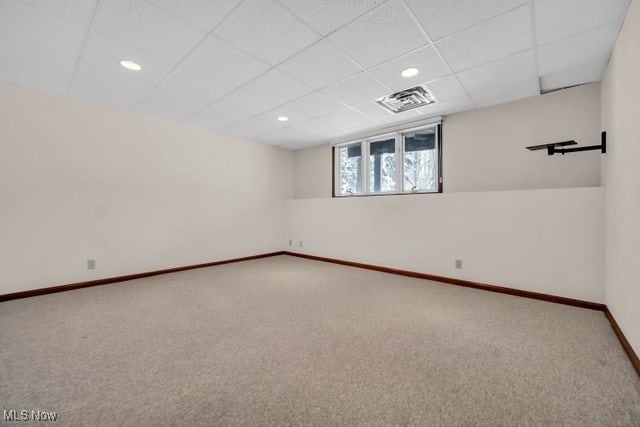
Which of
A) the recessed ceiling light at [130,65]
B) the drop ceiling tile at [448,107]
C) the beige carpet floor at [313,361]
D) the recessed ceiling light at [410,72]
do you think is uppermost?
the recessed ceiling light at [130,65]

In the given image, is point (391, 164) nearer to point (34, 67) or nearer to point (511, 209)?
point (511, 209)

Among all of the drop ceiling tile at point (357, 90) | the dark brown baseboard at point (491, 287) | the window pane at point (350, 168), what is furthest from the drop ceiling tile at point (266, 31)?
the dark brown baseboard at point (491, 287)

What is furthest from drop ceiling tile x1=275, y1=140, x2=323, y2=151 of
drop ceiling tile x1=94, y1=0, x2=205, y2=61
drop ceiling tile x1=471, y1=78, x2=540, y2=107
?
drop ceiling tile x1=94, y1=0, x2=205, y2=61

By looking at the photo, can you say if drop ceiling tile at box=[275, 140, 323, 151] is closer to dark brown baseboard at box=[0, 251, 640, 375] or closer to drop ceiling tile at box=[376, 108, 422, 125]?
drop ceiling tile at box=[376, 108, 422, 125]

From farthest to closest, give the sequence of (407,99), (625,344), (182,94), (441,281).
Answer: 1. (441,281)
2. (407,99)
3. (182,94)
4. (625,344)

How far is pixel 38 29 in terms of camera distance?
2080 mm

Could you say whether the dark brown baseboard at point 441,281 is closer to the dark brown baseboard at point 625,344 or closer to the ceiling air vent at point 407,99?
the dark brown baseboard at point 625,344

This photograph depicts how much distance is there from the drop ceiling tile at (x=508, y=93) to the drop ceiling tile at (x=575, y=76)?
3.8 inches

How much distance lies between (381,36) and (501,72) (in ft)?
5.08

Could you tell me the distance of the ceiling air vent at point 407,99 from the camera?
3219 mm

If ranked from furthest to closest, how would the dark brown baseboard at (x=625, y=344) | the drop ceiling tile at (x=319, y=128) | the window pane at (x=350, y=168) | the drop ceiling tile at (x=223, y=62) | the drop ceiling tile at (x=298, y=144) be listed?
the drop ceiling tile at (x=298, y=144), the window pane at (x=350, y=168), the drop ceiling tile at (x=319, y=128), the drop ceiling tile at (x=223, y=62), the dark brown baseboard at (x=625, y=344)

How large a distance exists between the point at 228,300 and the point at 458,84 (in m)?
3.75

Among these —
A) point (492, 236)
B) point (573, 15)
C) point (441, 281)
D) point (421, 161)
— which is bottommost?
point (441, 281)

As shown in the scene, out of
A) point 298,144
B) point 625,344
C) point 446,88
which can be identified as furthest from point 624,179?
point 298,144
